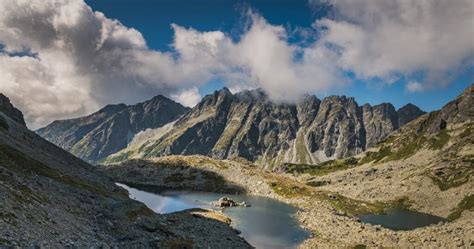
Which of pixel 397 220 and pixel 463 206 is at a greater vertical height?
pixel 463 206

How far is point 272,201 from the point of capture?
499ft

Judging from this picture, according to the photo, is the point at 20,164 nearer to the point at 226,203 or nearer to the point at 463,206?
the point at 226,203

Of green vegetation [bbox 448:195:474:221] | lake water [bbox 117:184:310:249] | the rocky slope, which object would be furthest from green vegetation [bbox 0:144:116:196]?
green vegetation [bbox 448:195:474:221]

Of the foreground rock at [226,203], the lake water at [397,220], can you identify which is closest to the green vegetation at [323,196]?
the lake water at [397,220]

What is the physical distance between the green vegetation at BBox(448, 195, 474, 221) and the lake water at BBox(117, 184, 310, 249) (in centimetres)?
8198

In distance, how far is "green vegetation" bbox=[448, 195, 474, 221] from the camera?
6865 inches

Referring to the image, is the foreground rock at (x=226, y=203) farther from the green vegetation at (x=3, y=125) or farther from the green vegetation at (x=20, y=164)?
the green vegetation at (x=3, y=125)

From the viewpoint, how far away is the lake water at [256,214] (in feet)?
281

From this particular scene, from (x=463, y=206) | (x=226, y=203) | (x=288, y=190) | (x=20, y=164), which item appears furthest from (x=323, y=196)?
(x=20, y=164)

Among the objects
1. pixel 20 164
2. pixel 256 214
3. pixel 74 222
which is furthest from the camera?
pixel 256 214

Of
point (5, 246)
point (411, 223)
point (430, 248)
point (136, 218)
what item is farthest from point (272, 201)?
point (5, 246)

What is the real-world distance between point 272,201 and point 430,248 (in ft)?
283

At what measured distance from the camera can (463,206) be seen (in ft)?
598

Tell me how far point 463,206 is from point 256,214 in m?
116
